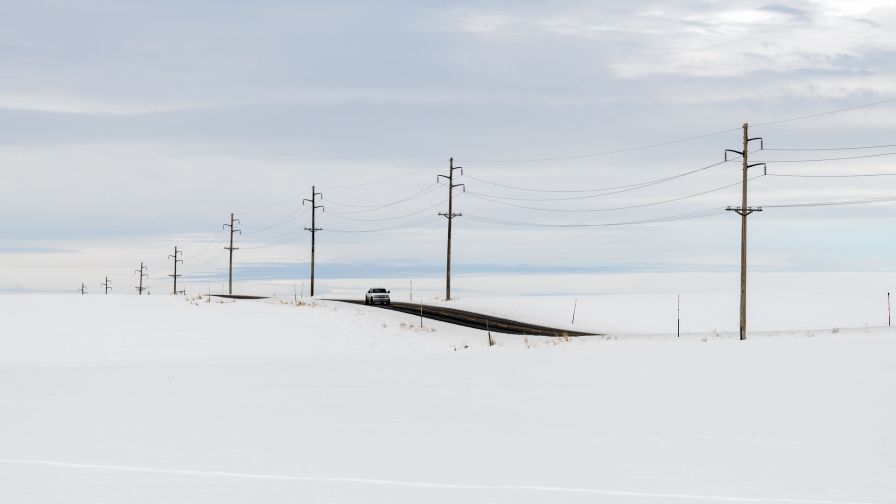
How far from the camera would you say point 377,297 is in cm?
7238

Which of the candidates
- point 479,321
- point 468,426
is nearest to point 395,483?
point 468,426

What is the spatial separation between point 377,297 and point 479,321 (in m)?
13.1

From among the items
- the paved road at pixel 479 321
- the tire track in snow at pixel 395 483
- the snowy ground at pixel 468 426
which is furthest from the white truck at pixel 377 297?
the tire track in snow at pixel 395 483

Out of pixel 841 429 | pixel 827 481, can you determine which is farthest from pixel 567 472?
pixel 841 429

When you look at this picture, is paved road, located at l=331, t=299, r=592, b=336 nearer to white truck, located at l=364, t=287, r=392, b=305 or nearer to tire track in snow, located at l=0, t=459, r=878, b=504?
white truck, located at l=364, t=287, r=392, b=305

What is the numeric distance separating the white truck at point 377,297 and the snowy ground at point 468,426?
34329mm

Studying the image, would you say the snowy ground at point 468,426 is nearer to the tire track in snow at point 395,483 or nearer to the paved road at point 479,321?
the tire track in snow at point 395,483

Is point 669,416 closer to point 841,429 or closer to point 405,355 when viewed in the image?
point 841,429

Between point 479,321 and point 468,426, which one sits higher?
point 479,321

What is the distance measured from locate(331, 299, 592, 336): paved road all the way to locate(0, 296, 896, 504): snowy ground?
750 inches

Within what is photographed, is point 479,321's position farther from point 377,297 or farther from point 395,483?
point 395,483

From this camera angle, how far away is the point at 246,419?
19234 millimetres

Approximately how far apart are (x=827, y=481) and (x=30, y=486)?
9533 mm

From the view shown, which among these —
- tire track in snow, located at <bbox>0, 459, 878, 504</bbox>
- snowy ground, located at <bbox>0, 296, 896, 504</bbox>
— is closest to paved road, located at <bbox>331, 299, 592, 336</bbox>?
snowy ground, located at <bbox>0, 296, 896, 504</bbox>
